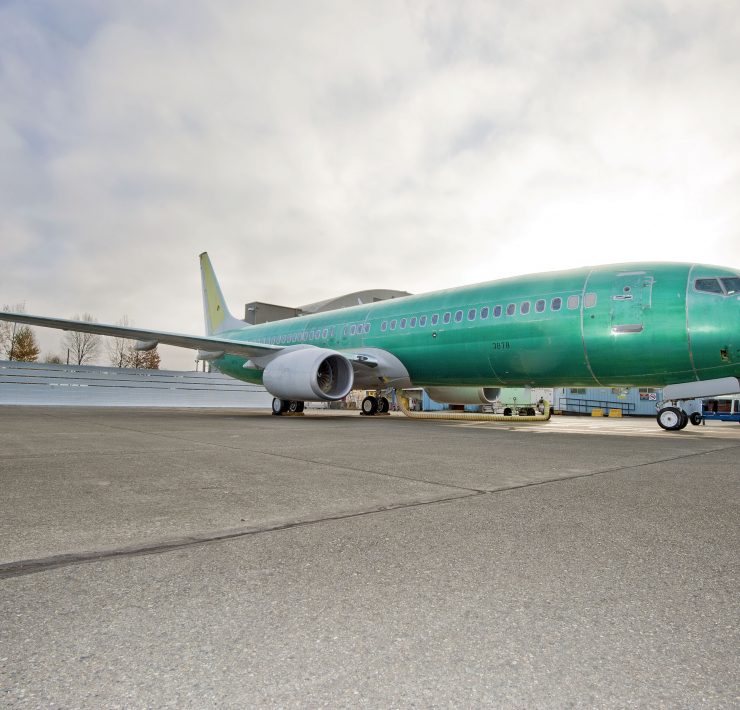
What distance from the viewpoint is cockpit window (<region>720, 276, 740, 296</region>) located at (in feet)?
24.7

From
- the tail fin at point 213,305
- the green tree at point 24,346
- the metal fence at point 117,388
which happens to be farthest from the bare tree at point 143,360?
the tail fin at point 213,305

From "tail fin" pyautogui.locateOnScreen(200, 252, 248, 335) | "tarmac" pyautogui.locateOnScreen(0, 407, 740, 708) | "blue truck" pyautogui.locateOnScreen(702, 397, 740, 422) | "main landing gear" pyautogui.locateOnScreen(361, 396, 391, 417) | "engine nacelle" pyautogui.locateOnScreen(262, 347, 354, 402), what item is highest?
"tail fin" pyautogui.locateOnScreen(200, 252, 248, 335)

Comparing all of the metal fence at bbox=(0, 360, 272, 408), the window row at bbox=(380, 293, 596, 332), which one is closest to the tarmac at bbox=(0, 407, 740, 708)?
the window row at bbox=(380, 293, 596, 332)

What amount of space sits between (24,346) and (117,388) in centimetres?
2033

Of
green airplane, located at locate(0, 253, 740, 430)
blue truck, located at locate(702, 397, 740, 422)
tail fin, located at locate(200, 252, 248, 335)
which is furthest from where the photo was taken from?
blue truck, located at locate(702, 397, 740, 422)

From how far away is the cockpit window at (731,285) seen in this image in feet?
24.7

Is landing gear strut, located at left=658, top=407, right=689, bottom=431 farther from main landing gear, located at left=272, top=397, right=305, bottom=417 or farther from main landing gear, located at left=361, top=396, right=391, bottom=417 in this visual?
main landing gear, located at left=272, top=397, right=305, bottom=417

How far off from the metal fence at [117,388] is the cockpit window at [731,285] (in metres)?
24.4

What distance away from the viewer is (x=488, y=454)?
4594mm

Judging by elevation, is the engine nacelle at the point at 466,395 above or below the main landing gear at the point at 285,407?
above

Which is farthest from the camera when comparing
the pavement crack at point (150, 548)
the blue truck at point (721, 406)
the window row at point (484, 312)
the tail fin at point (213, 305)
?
the blue truck at point (721, 406)

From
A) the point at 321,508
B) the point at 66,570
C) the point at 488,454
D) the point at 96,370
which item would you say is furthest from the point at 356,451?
the point at 96,370

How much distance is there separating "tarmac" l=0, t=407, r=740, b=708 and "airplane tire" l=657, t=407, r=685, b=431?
7.39 metres

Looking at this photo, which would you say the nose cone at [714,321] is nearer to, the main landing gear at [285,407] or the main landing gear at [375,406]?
the main landing gear at [375,406]
